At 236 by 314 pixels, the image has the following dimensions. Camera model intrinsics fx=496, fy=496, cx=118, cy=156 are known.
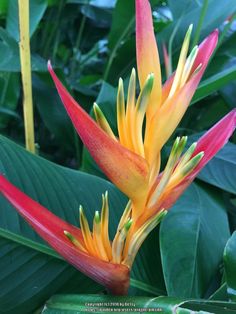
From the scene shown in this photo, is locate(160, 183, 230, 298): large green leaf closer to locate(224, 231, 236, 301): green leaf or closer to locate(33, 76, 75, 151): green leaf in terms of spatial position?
locate(224, 231, 236, 301): green leaf

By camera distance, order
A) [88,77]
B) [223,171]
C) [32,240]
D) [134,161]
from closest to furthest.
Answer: [134,161] → [32,240] → [223,171] → [88,77]

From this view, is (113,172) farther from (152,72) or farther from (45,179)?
(45,179)

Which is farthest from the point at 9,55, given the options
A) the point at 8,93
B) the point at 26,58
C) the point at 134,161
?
the point at 134,161

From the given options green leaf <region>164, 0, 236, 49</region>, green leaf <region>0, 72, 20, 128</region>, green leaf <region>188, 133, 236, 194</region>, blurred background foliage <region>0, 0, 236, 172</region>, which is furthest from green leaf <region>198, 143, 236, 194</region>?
green leaf <region>0, 72, 20, 128</region>

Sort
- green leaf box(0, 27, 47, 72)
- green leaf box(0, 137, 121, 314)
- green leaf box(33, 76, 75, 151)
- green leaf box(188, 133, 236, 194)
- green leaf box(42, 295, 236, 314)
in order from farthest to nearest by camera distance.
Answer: green leaf box(33, 76, 75, 151), green leaf box(0, 27, 47, 72), green leaf box(188, 133, 236, 194), green leaf box(0, 137, 121, 314), green leaf box(42, 295, 236, 314)

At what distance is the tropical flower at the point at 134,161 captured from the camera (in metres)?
0.36

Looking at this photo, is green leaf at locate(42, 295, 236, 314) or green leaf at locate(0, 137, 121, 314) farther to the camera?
green leaf at locate(0, 137, 121, 314)

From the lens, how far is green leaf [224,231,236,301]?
0.44m

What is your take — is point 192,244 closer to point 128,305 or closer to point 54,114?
point 128,305

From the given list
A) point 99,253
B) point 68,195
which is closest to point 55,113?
point 68,195

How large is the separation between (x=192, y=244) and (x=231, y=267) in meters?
0.11

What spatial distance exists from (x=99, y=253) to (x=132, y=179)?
3.0 inches

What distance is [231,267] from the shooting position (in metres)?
0.45

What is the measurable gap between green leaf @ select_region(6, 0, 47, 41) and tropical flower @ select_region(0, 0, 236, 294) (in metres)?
0.49
